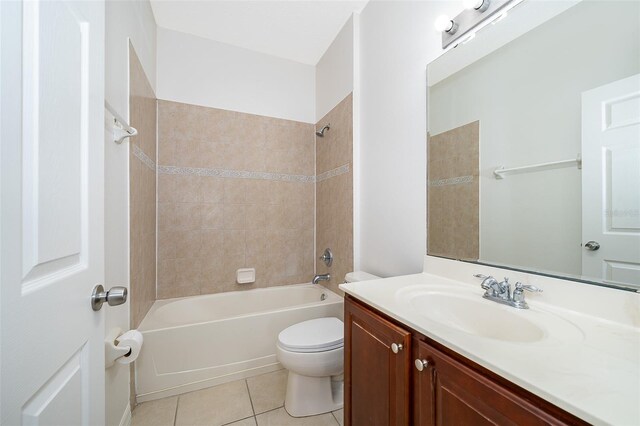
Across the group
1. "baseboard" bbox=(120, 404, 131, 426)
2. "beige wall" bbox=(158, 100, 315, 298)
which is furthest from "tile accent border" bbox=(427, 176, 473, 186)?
"baseboard" bbox=(120, 404, 131, 426)

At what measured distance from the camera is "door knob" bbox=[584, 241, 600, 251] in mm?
750

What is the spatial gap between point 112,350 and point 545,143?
6.36 ft

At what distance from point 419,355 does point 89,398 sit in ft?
2.82

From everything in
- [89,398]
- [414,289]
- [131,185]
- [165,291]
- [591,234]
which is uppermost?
[131,185]

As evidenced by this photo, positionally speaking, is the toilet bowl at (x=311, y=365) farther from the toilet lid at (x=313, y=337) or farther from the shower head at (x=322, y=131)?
the shower head at (x=322, y=131)

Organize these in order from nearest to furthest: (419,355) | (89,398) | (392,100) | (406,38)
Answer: (89,398) → (419,355) → (406,38) → (392,100)

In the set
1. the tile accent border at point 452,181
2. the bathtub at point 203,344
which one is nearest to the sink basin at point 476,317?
the tile accent border at point 452,181

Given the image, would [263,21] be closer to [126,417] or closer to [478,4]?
[478,4]

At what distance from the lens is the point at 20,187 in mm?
409

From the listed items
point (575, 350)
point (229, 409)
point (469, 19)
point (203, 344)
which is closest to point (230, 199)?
point (203, 344)

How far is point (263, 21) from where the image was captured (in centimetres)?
197

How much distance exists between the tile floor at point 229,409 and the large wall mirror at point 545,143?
127cm

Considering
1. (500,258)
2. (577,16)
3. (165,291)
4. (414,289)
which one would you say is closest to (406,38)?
(577,16)

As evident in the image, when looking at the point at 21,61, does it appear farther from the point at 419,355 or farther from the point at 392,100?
the point at 392,100
